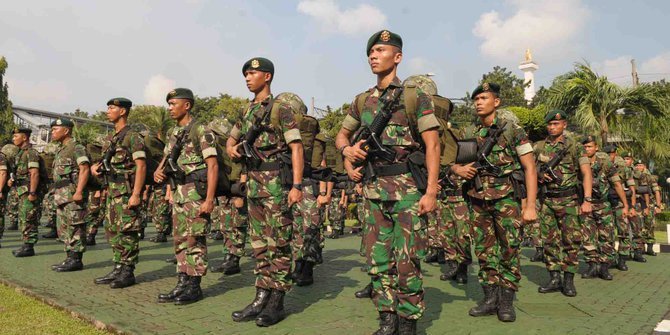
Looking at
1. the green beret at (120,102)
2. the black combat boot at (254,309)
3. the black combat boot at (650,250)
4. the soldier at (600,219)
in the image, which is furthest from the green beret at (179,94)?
the black combat boot at (650,250)

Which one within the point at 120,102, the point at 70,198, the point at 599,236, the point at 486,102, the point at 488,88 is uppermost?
the point at 120,102

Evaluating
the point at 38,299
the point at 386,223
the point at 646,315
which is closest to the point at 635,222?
the point at 646,315

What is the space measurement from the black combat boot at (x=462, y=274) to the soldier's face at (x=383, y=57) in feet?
12.2

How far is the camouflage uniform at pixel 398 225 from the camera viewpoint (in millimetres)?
3467

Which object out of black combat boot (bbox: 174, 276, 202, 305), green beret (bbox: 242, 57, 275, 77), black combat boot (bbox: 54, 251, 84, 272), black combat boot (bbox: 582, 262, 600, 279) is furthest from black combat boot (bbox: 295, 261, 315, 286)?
black combat boot (bbox: 582, 262, 600, 279)

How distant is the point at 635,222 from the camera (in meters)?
9.41

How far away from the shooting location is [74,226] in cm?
691

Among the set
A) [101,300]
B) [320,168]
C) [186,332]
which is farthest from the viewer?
[320,168]

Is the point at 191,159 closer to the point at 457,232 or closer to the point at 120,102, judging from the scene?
the point at 120,102

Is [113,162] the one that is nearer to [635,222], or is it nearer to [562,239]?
[562,239]

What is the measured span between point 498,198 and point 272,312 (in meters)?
2.48

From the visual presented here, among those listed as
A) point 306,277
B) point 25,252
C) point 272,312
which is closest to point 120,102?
point 306,277

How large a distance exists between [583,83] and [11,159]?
17684 mm

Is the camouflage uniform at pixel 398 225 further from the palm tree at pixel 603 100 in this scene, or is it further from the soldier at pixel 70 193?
the palm tree at pixel 603 100
